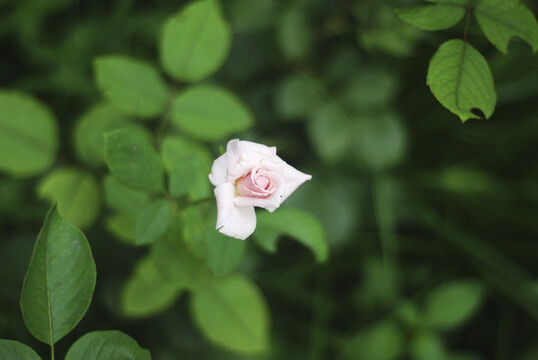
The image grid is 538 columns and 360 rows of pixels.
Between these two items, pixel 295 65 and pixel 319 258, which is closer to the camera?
pixel 319 258

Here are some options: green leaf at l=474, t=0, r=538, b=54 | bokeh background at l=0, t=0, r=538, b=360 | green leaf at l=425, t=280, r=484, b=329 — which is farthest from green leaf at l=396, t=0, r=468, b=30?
green leaf at l=425, t=280, r=484, b=329

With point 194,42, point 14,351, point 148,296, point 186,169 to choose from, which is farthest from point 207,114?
point 14,351

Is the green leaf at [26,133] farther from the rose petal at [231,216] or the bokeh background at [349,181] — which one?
the rose petal at [231,216]

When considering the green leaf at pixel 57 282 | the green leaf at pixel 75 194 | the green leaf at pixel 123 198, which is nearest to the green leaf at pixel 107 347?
the green leaf at pixel 57 282

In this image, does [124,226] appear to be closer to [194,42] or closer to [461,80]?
[194,42]

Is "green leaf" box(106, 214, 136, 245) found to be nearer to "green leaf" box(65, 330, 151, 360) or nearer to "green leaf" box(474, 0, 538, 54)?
"green leaf" box(65, 330, 151, 360)

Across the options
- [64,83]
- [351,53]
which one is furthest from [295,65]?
[64,83]

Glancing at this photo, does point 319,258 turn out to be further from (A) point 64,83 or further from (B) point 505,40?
(A) point 64,83
